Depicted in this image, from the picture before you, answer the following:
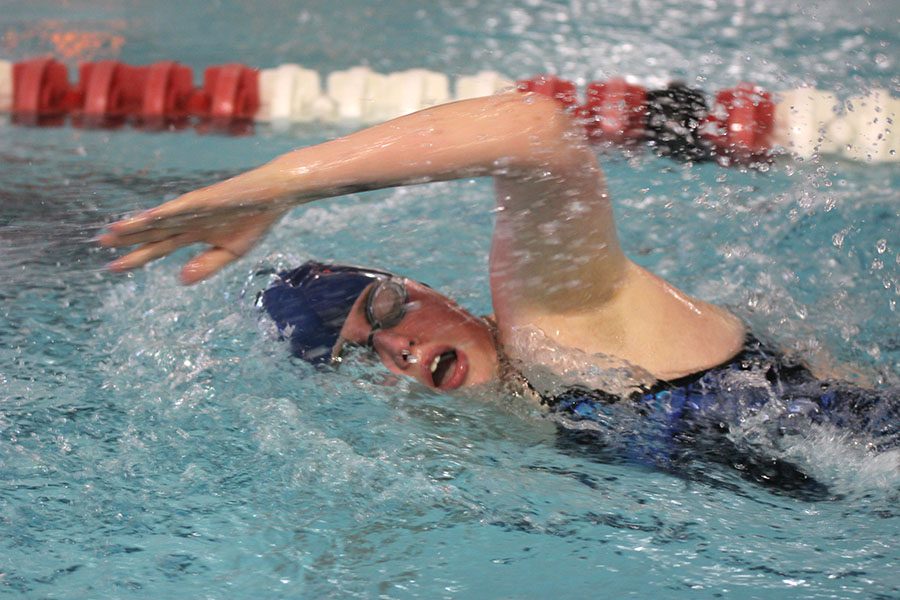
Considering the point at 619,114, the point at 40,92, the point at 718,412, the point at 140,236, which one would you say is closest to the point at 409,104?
the point at 619,114

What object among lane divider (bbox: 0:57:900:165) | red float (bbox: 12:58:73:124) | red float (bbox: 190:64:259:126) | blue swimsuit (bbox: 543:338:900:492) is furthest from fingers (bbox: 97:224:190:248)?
red float (bbox: 12:58:73:124)

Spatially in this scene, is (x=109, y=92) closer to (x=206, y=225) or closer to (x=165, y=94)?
(x=165, y=94)

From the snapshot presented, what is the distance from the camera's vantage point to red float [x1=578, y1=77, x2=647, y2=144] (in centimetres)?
313

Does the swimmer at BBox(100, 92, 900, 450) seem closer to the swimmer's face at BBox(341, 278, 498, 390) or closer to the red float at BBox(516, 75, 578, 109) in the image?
the swimmer's face at BBox(341, 278, 498, 390)

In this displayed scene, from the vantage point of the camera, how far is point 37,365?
189cm

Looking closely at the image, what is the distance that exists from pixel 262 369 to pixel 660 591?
0.80 metres

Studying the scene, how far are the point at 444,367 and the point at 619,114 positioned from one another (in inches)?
70.0

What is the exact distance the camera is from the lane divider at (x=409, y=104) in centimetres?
316

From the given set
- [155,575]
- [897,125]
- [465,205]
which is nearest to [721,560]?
[155,575]

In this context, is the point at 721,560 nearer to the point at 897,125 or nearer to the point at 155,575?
Result: the point at 155,575

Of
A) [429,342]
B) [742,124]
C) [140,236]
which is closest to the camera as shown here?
[140,236]

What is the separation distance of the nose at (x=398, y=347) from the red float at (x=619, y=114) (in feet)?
5.49

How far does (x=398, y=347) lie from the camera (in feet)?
5.21

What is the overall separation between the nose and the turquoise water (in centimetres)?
5
